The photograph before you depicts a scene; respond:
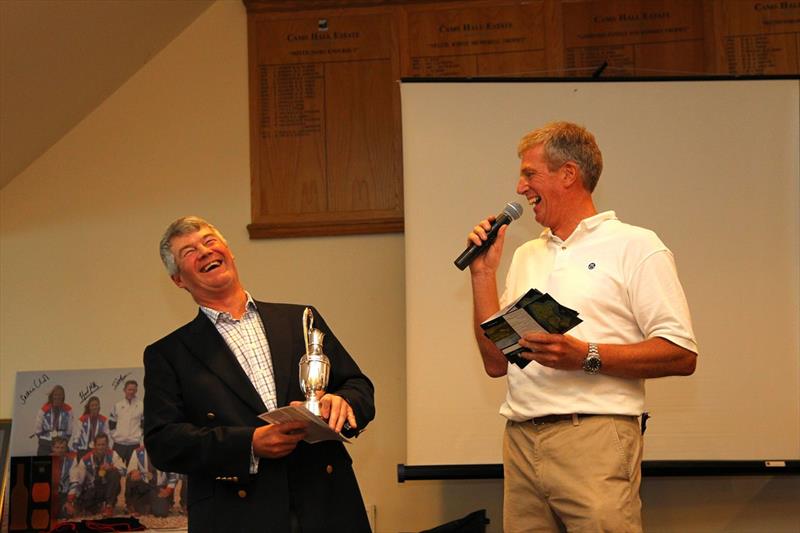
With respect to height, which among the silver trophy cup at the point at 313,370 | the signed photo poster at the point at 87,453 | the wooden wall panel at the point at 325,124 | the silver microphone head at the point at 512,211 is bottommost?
the signed photo poster at the point at 87,453

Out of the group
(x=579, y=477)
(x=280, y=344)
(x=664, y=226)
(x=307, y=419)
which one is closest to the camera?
(x=307, y=419)

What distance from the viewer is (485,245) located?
2576 millimetres

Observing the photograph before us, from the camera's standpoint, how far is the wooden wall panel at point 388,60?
4328 millimetres

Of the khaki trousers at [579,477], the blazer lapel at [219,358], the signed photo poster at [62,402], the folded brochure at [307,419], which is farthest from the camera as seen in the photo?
the signed photo poster at [62,402]

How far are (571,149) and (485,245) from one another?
339mm

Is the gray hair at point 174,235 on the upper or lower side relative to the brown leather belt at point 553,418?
upper

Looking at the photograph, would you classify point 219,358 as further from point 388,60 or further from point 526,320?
point 388,60

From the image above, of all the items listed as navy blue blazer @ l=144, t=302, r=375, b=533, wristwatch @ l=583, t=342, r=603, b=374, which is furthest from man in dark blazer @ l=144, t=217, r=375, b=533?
wristwatch @ l=583, t=342, r=603, b=374

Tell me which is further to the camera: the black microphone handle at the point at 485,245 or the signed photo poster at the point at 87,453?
the signed photo poster at the point at 87,453

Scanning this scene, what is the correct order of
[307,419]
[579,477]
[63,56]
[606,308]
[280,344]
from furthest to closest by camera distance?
[63,56] < [280,344] < [606,308] < [579,477] < [307,419]

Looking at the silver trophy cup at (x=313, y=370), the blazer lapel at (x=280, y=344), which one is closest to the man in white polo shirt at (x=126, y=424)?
the blazer lapel at (x=280, y=344)

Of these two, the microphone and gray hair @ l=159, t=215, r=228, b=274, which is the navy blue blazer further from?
the microphone

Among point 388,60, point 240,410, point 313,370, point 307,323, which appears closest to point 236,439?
point 240,410

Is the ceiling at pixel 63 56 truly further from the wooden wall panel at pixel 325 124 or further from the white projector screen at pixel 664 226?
the white projector screen at pixel 664 226
